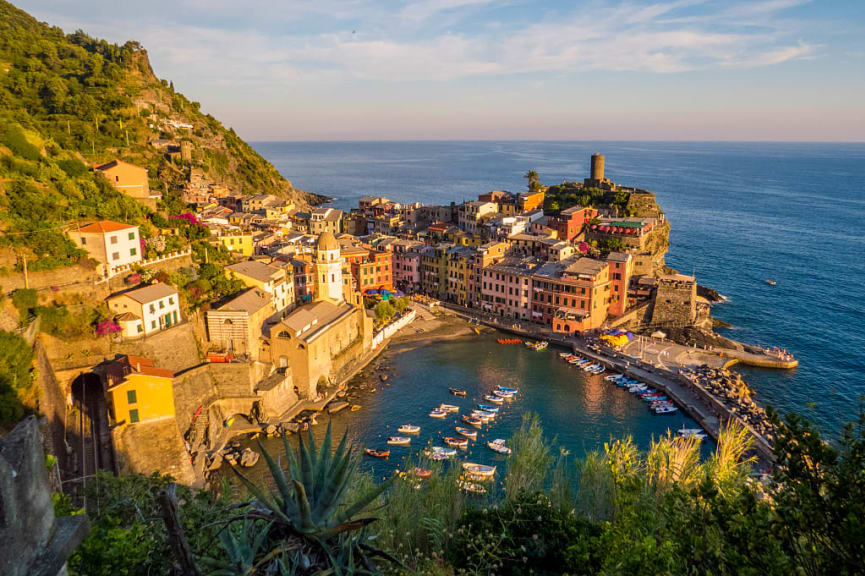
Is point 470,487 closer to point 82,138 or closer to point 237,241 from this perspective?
point 237,241

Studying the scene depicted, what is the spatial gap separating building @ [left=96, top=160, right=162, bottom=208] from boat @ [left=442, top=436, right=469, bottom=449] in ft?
79.3

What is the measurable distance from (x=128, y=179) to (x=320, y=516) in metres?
34.1

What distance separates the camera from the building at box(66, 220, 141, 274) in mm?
24531

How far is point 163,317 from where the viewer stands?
24.7 m

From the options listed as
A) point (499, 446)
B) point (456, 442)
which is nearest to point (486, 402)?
point (499, 446)

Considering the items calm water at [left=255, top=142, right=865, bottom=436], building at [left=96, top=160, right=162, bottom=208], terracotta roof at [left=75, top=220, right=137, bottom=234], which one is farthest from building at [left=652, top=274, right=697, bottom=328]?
building at [left=96, top=160, right=162, bottom=208]

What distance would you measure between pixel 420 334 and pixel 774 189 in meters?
114

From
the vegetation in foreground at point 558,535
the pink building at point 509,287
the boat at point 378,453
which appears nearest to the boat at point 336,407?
the boat at point 378,453

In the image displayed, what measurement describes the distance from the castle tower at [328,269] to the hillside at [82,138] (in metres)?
10.6

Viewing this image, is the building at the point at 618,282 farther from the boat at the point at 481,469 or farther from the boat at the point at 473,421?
the boat at the point at 481,469

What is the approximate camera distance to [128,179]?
109 feet

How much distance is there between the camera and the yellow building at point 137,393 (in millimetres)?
19531

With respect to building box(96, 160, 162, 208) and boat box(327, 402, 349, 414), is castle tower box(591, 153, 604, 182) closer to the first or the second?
boat box(327, 402, 349, 414)

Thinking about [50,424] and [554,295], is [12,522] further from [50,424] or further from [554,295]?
[554,295]
